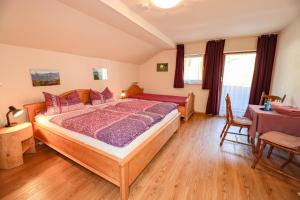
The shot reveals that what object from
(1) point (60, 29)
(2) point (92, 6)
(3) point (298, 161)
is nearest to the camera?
(2) point (92, 6)

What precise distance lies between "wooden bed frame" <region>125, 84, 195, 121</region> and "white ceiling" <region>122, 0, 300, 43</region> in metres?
1.93

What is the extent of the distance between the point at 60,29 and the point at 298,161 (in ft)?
15.0

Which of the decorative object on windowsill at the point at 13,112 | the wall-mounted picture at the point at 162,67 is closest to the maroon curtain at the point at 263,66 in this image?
the wall-mounted picture at the point at 162,67

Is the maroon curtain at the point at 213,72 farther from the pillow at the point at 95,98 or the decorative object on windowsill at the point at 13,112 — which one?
the decorative object on windowsill at the point at 13,112

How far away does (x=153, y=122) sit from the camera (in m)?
2.15

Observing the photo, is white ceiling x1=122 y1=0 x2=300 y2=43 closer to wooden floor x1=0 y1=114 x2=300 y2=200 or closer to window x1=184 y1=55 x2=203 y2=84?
window x1=184 y1=55 x2=203 y2=84

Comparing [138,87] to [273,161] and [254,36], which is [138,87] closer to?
[254,36]

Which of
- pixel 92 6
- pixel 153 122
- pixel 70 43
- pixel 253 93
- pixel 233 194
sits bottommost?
pixel 233 194

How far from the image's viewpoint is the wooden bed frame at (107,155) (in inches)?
56.0

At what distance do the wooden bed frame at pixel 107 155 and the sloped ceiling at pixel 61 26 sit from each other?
118 centimetres

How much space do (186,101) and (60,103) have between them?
3.12m

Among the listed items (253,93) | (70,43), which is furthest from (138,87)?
(253,93)

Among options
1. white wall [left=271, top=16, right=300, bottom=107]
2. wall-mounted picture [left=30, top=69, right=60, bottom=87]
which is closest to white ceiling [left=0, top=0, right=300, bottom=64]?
white wall [left=271, top=16, right=300, bottom=107]

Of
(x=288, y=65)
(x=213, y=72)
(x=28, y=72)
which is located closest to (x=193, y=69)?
(x=213, y=72)
